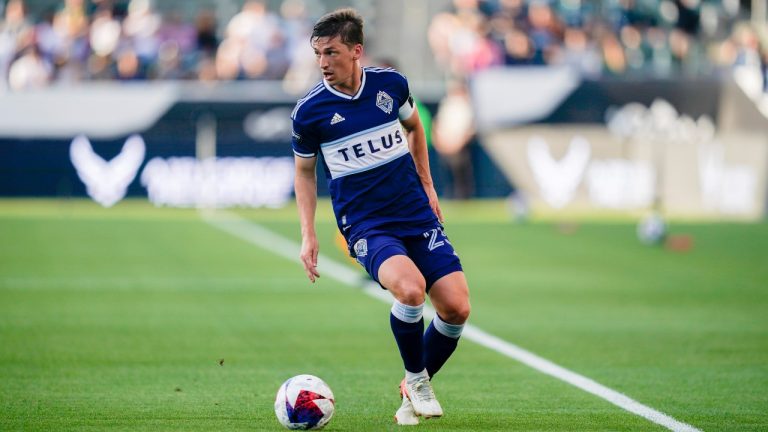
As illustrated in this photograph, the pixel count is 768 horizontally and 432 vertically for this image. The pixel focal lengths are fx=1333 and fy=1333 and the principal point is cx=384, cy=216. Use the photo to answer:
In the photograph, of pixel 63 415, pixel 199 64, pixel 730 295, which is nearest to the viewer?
pixel 63 415

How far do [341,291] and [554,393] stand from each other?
20.1 ft

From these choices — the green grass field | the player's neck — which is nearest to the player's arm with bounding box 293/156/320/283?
the player's neck

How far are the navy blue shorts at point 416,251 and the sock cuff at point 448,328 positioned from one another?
23 centimetres

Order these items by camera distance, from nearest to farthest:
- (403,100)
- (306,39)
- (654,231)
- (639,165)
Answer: (403,100) < (654,231) < (639,165) < (306,39)

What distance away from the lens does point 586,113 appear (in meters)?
26.0

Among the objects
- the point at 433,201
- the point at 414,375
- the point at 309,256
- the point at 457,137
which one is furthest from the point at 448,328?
the point at 457,137

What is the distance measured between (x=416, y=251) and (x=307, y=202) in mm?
648

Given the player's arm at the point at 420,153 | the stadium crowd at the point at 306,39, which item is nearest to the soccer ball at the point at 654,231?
the stadium crowd at the point at 306,39

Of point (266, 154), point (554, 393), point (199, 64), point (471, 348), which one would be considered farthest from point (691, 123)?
point (554, 393)

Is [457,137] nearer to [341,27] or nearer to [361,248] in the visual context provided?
[361,248]

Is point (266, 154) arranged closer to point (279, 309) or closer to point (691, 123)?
point (691, 123)

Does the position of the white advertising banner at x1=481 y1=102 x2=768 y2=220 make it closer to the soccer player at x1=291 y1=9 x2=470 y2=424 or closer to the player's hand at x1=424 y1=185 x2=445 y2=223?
the player's hand at x1=424 y1=185 x2=445 y2=223

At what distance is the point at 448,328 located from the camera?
7.10 metres

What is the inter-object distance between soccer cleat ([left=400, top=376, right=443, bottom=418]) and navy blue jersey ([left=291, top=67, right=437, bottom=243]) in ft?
2.66
